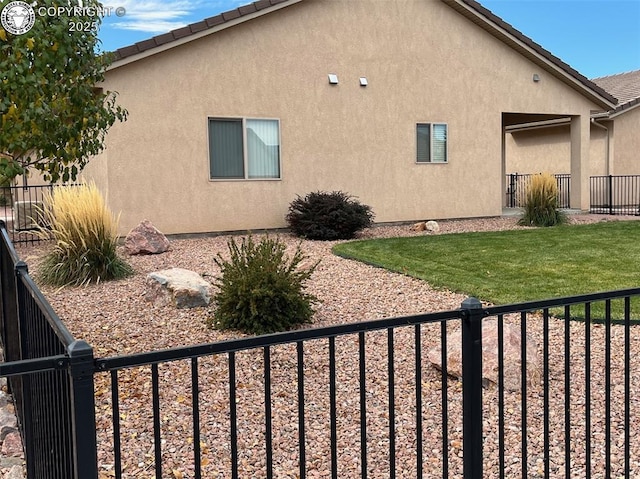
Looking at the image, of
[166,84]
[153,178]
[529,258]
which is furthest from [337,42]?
[529,258]

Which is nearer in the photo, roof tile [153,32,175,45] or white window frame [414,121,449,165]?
roof tile [153,32,175,45]

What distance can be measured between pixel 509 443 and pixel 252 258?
2970 mm

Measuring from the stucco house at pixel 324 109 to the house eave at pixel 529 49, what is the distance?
1.9 inches

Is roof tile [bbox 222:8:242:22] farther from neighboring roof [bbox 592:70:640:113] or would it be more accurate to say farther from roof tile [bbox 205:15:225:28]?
neighboring roof [bbox 592:70:640:113]

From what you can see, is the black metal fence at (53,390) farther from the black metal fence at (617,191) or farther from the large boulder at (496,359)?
the black metal fence at (617,191)

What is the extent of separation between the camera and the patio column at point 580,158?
1820 cm

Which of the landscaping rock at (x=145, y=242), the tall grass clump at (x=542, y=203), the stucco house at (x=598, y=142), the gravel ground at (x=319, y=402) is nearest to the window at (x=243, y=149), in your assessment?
the landscaping rock at (x=145, y=242)

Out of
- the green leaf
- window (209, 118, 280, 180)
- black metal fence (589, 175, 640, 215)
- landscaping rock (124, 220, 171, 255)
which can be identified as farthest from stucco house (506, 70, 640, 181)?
the green leaf

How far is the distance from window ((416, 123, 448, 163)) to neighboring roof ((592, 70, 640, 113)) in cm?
815

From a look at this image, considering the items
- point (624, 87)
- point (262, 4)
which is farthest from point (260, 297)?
point (624, 87)

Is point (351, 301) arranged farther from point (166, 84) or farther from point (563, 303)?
point (166, 84)

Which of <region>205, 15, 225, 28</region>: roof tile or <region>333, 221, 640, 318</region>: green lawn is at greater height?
<region>205, 15, 225, 28</region>: roof tile

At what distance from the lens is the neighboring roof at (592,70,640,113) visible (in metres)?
22.2

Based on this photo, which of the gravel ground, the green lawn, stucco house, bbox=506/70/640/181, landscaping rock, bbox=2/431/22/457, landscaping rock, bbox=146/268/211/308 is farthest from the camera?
stucco house, bbox=506/70/640/181
